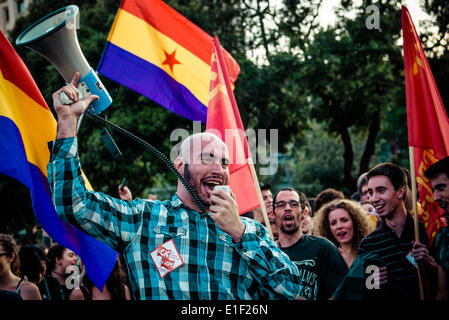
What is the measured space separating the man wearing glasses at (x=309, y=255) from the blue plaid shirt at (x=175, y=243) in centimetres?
145

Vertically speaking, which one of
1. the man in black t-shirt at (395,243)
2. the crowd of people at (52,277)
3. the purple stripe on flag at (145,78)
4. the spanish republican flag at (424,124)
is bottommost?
the crowd of people at (52,277)

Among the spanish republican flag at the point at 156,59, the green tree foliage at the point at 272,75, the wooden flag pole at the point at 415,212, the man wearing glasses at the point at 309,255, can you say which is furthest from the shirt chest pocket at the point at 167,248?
the green tree foliage at the point at 272,75

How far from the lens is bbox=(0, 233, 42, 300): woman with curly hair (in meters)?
4.07

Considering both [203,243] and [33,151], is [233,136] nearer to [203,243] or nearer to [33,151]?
[33,151]

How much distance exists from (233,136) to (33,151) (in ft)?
5.89

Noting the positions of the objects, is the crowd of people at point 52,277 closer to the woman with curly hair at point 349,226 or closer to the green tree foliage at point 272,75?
the woman with curly hair at point 349,226

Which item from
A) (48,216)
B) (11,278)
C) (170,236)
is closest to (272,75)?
(11,278)

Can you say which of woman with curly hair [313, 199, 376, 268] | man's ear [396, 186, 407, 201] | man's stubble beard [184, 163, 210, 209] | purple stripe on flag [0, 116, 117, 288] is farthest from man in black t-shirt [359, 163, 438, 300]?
purple stripe on flag [0, 116, 117, 288]

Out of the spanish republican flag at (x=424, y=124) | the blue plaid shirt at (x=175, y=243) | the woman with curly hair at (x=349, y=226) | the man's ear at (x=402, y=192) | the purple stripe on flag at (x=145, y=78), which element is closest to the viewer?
the blue plaid shirt at (x=175, y=243)

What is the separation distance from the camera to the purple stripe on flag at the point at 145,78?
5594 mm

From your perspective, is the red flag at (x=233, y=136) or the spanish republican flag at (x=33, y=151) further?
the red flag at (x=233, y=136)

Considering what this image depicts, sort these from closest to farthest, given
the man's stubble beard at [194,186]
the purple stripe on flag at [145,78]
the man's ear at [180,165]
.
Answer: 1. the man's stubble beard at [194,186]
2. the man's ear at [180,165]
3. the purple stripe on flag at [145,78]

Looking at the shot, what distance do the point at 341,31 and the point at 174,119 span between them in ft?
19.2

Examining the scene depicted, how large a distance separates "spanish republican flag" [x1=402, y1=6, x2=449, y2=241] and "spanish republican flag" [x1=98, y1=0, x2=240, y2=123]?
252 cm
